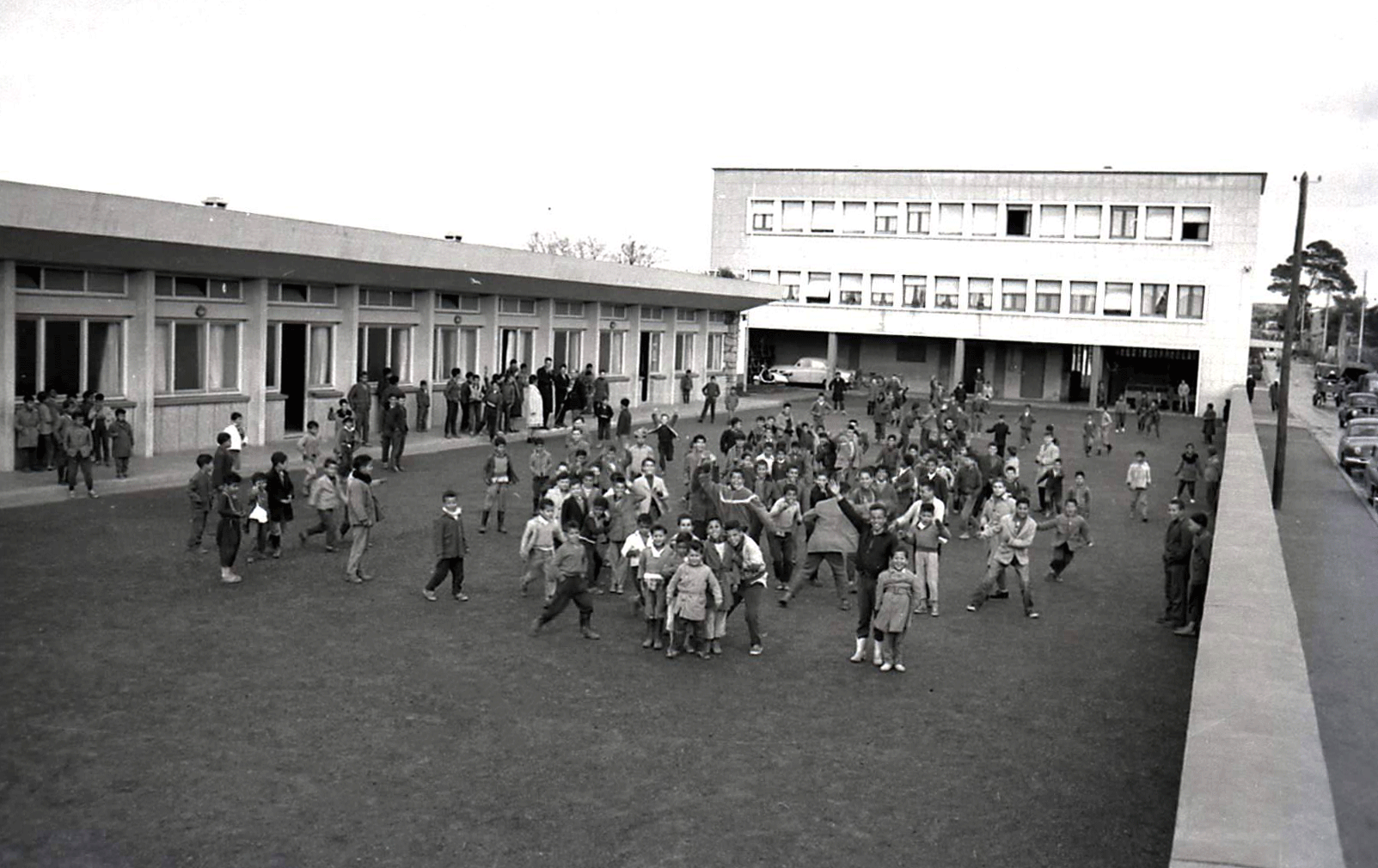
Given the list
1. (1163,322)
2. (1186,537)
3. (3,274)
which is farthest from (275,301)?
(1163,322)

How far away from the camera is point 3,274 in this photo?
20.5 m

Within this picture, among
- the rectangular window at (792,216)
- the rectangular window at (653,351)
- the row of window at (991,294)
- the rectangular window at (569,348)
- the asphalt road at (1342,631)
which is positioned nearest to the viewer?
the asphalt road at (1342,631)

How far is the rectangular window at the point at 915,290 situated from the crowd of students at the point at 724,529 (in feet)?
119

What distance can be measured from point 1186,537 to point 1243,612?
346 centimetres

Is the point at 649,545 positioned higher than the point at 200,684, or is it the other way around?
the point at 649,545

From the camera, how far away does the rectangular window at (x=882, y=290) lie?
193 ft

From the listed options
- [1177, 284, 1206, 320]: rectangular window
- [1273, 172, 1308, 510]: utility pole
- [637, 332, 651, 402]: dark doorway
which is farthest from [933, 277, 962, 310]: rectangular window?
[1273, 172, 1308, 510]: utility pole

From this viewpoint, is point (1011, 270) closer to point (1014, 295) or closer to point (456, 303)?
point (1014, 295)

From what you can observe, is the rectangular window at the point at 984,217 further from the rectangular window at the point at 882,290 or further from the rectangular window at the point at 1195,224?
the rectangular window at the point at 1195,224

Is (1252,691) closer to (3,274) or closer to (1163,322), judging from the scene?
(3,274)

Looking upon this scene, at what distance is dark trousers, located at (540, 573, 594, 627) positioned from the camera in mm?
12883

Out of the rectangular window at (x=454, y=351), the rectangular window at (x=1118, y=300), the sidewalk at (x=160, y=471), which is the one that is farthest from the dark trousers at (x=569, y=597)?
the rectangular window at (x=1118, y=300)

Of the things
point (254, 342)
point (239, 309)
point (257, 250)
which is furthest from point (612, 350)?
point (257, 250)

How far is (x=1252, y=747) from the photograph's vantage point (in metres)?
7.64
